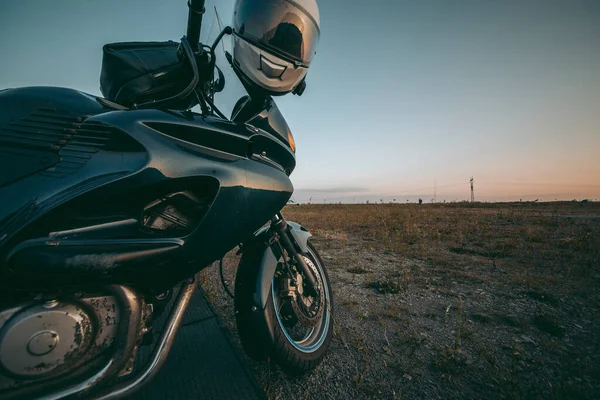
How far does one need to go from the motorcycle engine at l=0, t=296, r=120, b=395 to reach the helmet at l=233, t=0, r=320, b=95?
44.1 inches

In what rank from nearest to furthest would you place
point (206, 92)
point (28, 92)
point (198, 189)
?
point (28, 92), point (198, 189), point (206, 92)

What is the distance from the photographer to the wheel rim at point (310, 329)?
1413 mm

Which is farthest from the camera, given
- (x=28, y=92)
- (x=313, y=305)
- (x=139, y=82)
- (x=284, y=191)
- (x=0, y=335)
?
(x=313, y=305)

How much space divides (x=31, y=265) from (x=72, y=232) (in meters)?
0.12

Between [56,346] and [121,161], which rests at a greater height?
[121,161]

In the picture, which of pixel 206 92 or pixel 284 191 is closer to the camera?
pixel 284 191

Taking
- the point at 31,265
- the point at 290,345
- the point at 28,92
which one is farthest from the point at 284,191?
the point at 28,92

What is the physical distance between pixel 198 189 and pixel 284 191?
42cm

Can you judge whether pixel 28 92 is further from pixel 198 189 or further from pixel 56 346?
pixel 56 346

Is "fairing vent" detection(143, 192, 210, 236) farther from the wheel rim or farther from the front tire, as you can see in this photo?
the wheel rim

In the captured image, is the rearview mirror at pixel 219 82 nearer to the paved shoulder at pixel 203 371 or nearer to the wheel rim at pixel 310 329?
the wheel rim at pixel 310 329

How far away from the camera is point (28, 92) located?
35.6 inches

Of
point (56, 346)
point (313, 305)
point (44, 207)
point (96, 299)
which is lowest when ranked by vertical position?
point (313, 305)

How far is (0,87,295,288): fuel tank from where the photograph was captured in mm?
751
